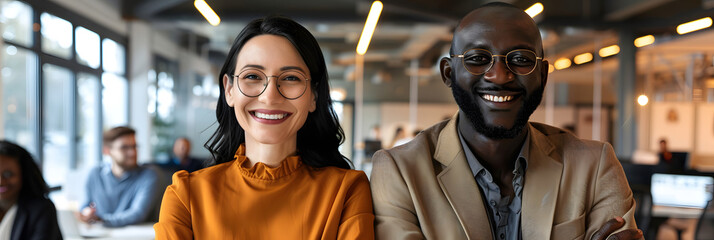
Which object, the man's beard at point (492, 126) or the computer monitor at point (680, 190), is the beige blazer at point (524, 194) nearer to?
the man's beard at point (492, 126)

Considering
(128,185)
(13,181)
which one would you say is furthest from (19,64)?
(13,181)

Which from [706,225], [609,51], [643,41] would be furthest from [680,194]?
[609,51]

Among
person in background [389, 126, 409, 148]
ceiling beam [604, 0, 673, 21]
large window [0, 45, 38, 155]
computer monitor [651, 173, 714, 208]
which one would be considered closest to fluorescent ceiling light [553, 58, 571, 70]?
ceiling beam [604, 0, 673, 21]

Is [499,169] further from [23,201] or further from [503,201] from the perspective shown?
[23,201]

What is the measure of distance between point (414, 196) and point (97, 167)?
4347 mm

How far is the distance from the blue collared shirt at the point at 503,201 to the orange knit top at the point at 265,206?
306 millimetres

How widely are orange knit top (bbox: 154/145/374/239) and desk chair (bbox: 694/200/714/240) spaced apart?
15.5 ft

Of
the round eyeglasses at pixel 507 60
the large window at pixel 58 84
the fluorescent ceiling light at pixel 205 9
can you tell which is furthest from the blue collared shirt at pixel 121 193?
the round eyeglasses at pixel 507 60

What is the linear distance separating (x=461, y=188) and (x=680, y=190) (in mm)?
5519

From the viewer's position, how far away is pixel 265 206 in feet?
4.82

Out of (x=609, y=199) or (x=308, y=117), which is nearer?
(x=609, y=199)

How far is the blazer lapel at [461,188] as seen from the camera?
141 centimetres

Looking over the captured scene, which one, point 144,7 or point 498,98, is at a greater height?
point 144,7

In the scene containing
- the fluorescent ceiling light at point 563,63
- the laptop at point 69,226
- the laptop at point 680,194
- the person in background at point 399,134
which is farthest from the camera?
the fluorescent ceiling light at point 563,63
